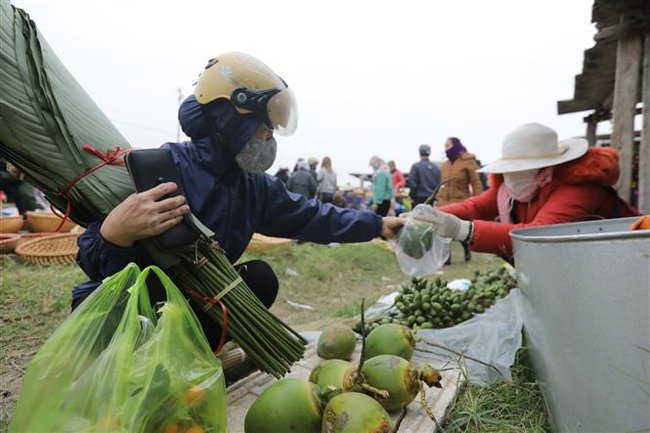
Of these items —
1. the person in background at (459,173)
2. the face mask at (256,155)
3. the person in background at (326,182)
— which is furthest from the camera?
the person in background at (326,182)

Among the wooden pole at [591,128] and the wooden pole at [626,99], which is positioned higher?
the wooden pole at [626,99]

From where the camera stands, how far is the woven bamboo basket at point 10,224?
16.9ft

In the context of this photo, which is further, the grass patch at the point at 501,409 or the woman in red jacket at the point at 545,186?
the woman in red jacket at the point at 545,186

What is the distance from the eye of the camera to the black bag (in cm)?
134

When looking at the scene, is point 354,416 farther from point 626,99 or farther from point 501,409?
point 626,99

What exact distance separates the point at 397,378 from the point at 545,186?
5.99 ft

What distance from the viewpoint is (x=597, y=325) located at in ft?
3.47

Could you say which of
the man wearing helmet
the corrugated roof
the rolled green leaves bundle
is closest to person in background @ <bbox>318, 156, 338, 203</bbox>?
the corrugated roof

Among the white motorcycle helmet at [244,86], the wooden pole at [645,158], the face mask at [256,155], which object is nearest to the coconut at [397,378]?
the face mask at [256,155]

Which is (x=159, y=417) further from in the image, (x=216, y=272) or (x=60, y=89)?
(x=60, y=89)

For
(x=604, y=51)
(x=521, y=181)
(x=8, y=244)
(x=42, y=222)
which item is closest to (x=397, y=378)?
(x=521, y=181)

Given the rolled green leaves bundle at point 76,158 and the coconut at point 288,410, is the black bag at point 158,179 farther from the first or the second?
the coconut at point 288,410

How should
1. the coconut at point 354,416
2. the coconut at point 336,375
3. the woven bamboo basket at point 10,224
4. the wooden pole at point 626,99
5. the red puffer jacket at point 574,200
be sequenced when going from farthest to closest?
the woven bamboo basket at point 10,224, the wooden pole at point 626,99, the red puffer jacket at point 574,200, the coconut at point 336,375, the coconut at point 354,416

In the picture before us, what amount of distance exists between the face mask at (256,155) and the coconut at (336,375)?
2.73 ft
